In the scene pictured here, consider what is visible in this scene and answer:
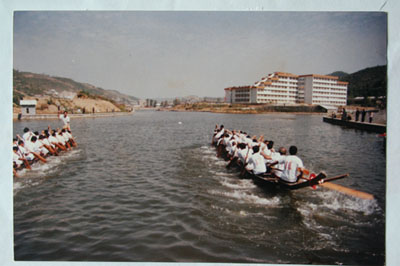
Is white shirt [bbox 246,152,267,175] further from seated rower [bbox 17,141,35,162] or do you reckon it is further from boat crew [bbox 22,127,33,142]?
boat crew [bbox 22,127,33,142]

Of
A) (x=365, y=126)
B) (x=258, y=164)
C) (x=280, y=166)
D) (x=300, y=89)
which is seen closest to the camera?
(x=280, y=166)

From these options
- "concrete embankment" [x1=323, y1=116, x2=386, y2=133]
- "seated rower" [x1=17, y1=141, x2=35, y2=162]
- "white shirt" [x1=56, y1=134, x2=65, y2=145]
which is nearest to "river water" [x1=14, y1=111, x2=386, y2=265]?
"seated rower" [x1=17, y1=141, x2=35, y2=162]

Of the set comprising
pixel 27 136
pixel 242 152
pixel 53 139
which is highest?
pixel 27 136

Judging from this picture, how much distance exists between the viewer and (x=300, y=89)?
34.0 ft

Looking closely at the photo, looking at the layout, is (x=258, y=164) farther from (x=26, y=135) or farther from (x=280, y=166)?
(x=26, y=135)

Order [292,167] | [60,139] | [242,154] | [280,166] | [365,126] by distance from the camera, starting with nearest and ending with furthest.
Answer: [292,167], [280,166], [242,154], [60,139], [365,126]

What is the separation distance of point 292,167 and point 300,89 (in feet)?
21.8

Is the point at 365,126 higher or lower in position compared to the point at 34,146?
higher

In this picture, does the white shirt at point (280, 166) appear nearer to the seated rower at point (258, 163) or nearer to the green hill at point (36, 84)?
the seated rower at point (258, 163)

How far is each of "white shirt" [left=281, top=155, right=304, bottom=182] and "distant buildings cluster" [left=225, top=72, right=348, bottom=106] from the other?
10.5 ft

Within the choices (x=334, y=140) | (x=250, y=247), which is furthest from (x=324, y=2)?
(x=334, y=140)

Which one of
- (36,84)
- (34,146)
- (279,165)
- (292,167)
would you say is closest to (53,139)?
(34,146)

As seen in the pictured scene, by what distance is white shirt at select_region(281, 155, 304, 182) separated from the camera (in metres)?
4.75

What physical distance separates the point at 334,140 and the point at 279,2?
1094 centimetres
